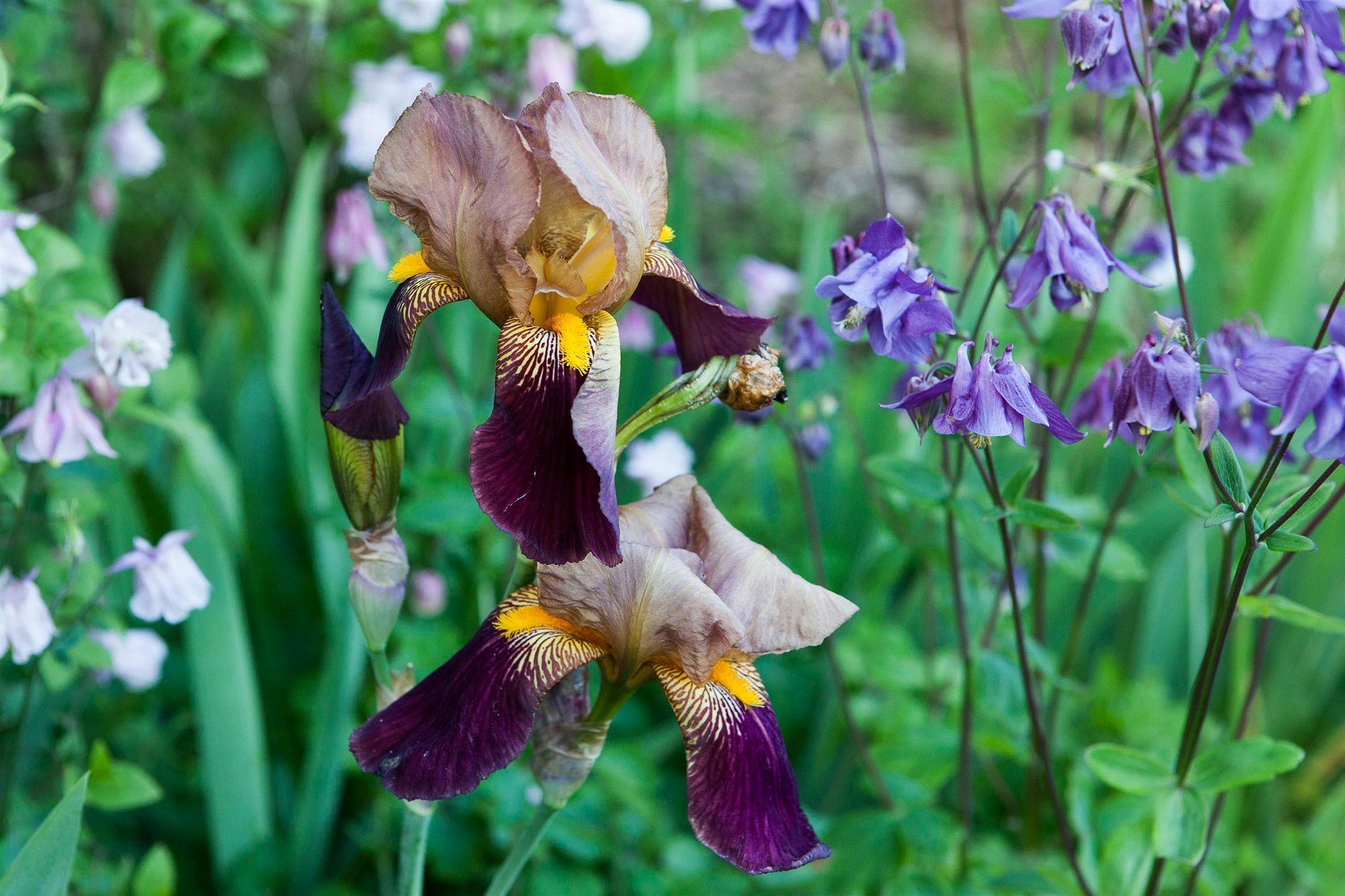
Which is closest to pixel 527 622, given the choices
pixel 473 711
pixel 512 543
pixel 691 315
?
pixel 473 711

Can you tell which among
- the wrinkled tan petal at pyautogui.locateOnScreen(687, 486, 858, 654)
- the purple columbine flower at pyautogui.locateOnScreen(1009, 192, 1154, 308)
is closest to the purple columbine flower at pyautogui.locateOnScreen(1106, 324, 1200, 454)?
the purple columbine flower at pyautogui.locateOnScreen(1009, 192, 1154, 308)

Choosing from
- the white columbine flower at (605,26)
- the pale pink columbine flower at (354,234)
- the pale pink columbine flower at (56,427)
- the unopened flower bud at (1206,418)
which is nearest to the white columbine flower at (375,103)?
the pale pink columbine flower at (354,234)

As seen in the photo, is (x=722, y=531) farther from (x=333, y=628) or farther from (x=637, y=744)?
(x=333, y=628)

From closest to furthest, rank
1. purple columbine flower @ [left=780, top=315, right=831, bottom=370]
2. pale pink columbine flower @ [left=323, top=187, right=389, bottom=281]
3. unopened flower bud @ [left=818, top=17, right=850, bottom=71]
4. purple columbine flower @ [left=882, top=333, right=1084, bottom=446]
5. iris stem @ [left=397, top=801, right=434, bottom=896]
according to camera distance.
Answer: purple columbine flower @ [left=882, top=333, right=1084, bottom=446]
iris stem @ [left=397, top=801, right=434, bottom=896]
unopened flower bud @ [left=818, top=17, right=850, bottom=71]
purple columbine flower @ [left=780, top=315, right=831, bottom=370]
pale pink columbine flower @ [left=323, top=187, right=389, bottom=281]

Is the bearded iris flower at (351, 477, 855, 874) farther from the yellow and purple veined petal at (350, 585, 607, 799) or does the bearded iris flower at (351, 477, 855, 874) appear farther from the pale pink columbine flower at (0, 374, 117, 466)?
the pale pink columbine flower at (0, 374, 117, 466)

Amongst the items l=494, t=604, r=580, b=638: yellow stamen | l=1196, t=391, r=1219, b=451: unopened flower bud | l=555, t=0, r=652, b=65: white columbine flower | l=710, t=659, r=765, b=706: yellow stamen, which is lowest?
l=710, t=659, r=765, b=706: yellow stamen

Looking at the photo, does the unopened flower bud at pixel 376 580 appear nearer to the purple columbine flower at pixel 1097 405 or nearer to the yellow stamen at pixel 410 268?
the yellow stamen at pixel 410 268
